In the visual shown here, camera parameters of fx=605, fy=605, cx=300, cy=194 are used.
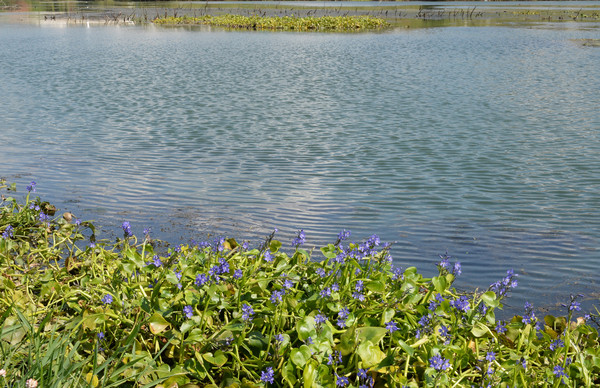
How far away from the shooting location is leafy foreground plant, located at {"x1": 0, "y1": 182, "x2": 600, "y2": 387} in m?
3.89

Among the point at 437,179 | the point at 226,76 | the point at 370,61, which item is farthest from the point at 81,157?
the point at 370,61

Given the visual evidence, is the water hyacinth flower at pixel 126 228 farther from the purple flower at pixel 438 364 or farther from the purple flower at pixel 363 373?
the purple flower at pixel 438 364

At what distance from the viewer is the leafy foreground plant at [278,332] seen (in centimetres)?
389

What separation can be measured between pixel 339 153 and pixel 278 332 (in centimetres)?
951

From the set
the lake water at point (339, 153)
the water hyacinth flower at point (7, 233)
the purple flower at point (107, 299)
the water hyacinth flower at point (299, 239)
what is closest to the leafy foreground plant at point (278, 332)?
the purple flower at point (107, 299)

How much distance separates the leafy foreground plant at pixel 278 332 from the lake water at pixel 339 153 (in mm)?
2569

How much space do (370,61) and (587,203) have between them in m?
22.3

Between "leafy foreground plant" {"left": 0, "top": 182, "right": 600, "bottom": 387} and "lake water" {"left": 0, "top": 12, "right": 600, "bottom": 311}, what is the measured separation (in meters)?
2.57

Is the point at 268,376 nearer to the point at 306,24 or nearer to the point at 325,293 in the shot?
the point at 325,293

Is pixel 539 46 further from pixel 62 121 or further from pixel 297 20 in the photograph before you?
pixel 62 121

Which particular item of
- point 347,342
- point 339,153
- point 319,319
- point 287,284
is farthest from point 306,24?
point 347,342

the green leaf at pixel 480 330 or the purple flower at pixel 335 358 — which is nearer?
the purple flower at pixel 335 358

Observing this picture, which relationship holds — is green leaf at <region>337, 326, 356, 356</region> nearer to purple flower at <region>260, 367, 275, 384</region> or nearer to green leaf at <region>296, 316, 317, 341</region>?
green leaf at <region>296, 316, 317, 341</region>

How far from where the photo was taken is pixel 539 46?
3616 centimetres
